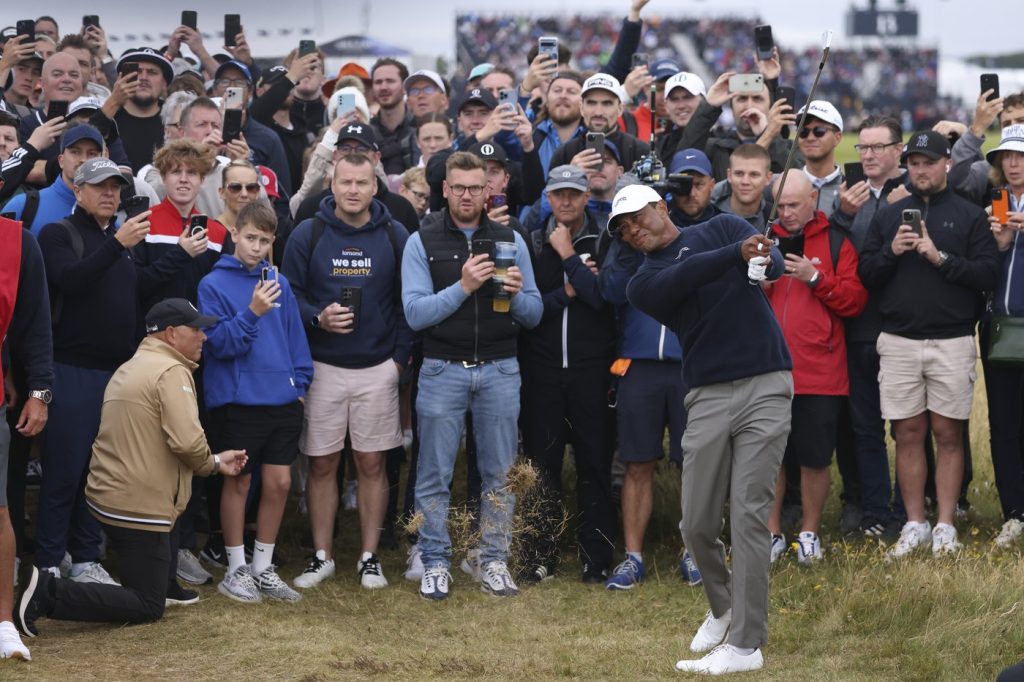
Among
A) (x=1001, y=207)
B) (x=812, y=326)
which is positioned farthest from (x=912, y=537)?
(x=1001, y=207)

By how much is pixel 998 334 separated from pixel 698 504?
302 cm

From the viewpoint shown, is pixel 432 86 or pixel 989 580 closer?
pixel 989 580

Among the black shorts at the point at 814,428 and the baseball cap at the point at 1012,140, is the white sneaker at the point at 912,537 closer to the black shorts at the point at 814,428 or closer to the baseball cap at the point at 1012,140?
the black shorts at the point at 814,428

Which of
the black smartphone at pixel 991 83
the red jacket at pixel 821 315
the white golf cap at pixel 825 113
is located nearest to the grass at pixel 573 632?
the red jacket at pixel 821 315

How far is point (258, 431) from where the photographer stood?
9.46 meters

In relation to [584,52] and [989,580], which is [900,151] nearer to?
[989,580]

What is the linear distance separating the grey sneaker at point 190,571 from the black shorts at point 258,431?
820 millimetres

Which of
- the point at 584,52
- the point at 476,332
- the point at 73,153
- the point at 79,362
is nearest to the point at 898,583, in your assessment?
the point at 476,332

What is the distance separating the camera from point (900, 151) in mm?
10336

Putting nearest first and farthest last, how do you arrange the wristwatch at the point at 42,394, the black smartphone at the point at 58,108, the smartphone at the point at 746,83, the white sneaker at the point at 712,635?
1. the white sneaker at the point at 712,635
2. the wristwatch at the point at 42,394
3. the smartphone at the point at 746,83
4. the black smartphone at the point at 58,108

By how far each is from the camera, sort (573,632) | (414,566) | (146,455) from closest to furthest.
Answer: (146,455)
(573,632)
(414,566)

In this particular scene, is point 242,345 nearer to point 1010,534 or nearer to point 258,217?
point 258,217

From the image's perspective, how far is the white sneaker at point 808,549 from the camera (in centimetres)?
964

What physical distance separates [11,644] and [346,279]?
3344 millimetres
